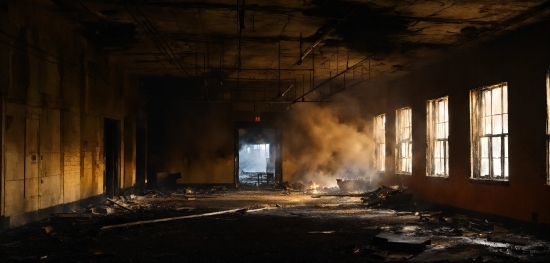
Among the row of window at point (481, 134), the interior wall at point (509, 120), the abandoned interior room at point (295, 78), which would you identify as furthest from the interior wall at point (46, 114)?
the row of window at point (481, 134)

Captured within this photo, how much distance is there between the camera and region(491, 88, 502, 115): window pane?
1086 centimetres

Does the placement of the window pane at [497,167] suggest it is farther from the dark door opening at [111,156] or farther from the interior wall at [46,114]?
the dark door opening at [111,156]

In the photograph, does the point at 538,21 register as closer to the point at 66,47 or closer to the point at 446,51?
the point at 446,51

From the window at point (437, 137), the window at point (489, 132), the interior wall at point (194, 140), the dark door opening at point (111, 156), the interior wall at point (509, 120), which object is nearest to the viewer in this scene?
the interior wall at point (509, 120)

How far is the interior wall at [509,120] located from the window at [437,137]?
0.80ft

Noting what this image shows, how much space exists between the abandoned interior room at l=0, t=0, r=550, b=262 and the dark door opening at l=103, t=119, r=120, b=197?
0.15 feet

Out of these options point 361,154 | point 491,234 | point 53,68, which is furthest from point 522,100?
point 361,154

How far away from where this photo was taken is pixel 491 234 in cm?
914

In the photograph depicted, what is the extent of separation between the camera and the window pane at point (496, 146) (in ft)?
35.5

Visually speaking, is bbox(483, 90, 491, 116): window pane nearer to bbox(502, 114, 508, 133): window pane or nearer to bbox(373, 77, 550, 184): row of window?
Result: bbox(373, 77, 550, 184): row of window

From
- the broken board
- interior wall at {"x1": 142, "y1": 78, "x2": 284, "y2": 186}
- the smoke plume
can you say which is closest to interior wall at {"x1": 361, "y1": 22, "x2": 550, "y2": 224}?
the broken board

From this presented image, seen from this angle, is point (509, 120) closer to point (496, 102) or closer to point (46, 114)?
point (496, 102)

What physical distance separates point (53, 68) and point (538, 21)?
9.79 metres

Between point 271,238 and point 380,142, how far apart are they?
11.6 m
